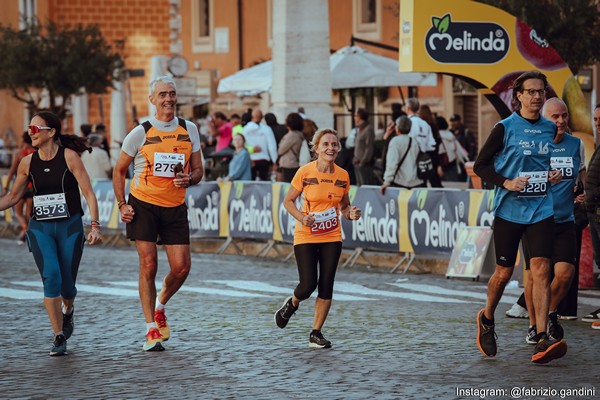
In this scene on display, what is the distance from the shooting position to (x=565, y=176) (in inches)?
492

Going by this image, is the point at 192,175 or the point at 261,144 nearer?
the point at 192,175

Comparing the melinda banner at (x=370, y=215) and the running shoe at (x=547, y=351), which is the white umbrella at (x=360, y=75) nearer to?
the melinda banner at (x=370, y=215)

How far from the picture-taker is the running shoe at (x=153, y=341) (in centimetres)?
1236

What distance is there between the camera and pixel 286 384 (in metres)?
10.7

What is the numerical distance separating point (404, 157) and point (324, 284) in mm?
9437

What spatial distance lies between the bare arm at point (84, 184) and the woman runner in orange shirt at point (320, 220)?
1.38m

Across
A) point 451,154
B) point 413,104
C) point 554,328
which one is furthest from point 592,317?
point 451,154

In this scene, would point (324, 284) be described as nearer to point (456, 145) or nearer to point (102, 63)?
point (456, 145)

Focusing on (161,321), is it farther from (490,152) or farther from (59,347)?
(490,152)

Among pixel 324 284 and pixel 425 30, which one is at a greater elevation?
pixel 425 30

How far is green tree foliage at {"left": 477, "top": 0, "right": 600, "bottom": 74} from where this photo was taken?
1009 inches

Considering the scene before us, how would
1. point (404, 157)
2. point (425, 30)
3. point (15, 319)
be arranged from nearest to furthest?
point (15, 319)
point (425, 30)
point (404, 157)

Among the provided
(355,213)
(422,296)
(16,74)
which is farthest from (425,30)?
(16,74)

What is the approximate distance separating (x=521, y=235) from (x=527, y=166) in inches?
19.2
